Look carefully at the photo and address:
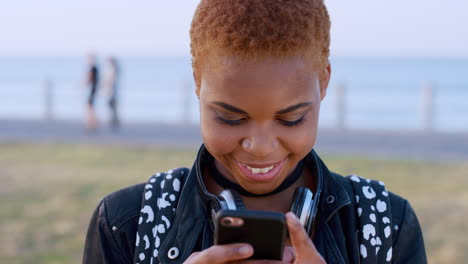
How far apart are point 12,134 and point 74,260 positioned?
11.0m

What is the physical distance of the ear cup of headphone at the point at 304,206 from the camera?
193 centimetres

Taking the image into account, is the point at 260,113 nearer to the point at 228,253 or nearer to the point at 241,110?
the point at 241,110

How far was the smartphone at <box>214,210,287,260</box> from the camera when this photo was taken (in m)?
1.69

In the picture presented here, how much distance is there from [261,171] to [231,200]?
0.39ft

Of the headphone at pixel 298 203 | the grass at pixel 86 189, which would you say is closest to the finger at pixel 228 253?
the headphone at pixel 298 203

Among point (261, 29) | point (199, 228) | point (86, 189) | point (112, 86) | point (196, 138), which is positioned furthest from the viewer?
point (112, 86)

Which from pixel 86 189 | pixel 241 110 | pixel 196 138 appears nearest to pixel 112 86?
pixel 196 138

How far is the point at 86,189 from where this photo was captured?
8.91 meters

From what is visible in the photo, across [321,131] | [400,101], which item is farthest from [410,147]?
[400,101]

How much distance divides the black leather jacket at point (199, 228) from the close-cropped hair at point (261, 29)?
406 millimetres

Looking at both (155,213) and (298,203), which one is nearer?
(298,203)

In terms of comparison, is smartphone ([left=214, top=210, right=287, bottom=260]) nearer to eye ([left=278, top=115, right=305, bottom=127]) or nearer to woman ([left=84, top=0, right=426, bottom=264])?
woman ([left=84, top=0, right=426, bottom=264])

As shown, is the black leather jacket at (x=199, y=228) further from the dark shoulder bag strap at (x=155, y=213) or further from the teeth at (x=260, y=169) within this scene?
the teeth at (x=260, y=169)

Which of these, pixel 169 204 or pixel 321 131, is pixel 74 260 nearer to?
pixel 169 204
